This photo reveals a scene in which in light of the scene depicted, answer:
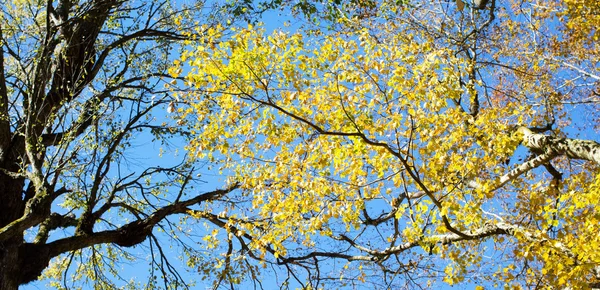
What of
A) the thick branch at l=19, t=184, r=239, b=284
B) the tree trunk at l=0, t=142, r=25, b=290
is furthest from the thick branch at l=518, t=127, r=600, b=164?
the tree trunk at l=0, t=142, r=25, b=290

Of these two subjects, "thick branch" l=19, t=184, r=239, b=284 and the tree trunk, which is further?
"thick branch" l=19, t=184, r=239, b=284

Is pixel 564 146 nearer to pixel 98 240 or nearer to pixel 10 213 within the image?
pixel 98 240

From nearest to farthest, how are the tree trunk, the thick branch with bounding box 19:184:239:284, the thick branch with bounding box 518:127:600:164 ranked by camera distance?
the thick branch with bounding box 518:127:600:164 < the tree trunk < the thick branch with bounding box 19:184:239:284

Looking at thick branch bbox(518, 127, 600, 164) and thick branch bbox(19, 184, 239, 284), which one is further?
thick branch bbox(19, 184, 239, 284)

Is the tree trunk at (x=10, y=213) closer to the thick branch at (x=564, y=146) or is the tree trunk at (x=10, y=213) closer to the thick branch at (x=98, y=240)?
the thick branch at (x=98, y=240)

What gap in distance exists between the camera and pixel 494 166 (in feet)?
22.4

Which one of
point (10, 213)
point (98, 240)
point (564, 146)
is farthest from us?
point (98, 240)

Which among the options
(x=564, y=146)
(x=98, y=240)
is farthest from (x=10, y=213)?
(x=564, y=146)

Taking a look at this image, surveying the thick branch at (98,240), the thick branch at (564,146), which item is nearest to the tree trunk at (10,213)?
the thick branch at (98,240)

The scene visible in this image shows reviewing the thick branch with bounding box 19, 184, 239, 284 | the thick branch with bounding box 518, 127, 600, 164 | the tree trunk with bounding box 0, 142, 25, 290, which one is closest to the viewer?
the thick branch with bounding box 518, 127, 600, 164

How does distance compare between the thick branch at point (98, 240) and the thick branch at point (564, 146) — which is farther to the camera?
the thick branch at point (98, 240)

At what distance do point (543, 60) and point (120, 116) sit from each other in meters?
8.10

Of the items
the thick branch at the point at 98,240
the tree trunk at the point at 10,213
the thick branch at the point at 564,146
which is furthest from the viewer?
the thick branch at the point at 98,240

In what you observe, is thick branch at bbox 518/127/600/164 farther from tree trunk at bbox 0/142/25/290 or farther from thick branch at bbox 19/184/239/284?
tree trunk at bbox 0/142/25/290
